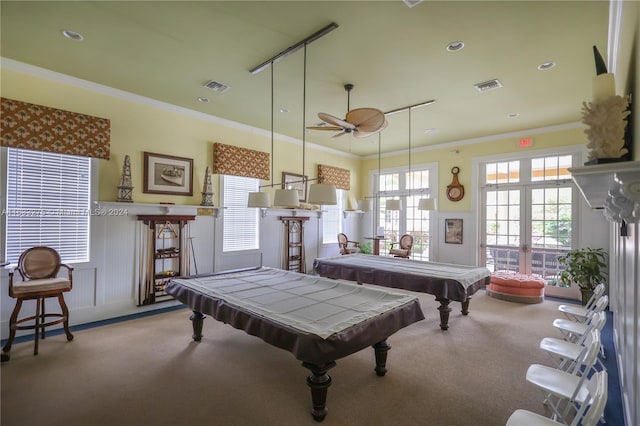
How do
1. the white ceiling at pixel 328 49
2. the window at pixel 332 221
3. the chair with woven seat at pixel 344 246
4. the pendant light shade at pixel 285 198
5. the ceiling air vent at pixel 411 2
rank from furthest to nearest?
the window at pixel 332 221 < the chair with woven seat at pixel 344 246 < the pendant light shade at pixel 285 198 < the white ceiling at pixel 328 49 < the ceiling air vent at pixel 411 2

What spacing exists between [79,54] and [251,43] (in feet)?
6.71

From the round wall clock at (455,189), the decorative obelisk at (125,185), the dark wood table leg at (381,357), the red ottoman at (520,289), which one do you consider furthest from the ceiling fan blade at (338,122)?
the round wall clock at (455,189)

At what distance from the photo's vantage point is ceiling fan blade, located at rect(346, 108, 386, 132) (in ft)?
11.2

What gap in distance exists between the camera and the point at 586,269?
5047mm

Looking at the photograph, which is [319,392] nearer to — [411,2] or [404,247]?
[411,2]

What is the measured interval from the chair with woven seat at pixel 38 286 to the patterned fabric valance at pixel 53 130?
131 centimetres

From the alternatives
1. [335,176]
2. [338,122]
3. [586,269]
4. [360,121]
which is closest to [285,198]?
[338,122]

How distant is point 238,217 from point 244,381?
11.9ft

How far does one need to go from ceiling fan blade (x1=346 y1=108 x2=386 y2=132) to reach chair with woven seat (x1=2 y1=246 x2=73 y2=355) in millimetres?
3862

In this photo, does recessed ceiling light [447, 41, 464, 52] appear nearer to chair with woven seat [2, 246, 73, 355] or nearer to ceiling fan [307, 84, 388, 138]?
ceiling fan [307, 84, 388, 138]

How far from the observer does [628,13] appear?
176 cm

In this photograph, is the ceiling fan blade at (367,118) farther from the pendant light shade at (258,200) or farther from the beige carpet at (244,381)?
the beige carpet at (244,381)

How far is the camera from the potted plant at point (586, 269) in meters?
5.00

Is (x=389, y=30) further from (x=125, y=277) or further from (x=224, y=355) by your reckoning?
(x=125, y=277)
